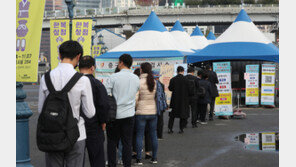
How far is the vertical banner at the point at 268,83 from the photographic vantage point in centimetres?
1922

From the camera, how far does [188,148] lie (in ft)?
31.1

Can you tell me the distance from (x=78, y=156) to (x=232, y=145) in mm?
6138

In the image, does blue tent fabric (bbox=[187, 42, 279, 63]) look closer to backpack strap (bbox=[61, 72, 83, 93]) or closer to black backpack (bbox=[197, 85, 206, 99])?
black backpack (bbox=[197, 85, 206, 99])

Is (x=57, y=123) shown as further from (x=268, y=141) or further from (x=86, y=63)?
(x=268, y=141)

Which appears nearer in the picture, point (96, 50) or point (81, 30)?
point (81, 30)

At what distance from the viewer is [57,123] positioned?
4.01m

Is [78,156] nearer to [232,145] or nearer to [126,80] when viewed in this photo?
[126,80]

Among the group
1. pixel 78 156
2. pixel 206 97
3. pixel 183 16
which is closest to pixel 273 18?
pixel 183 16

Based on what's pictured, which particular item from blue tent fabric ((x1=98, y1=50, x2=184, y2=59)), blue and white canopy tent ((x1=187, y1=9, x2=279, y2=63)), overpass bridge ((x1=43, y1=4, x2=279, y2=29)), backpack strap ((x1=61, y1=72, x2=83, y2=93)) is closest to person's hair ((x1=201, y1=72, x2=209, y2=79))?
blue tent fabric ((x1=98, y1=50, x2=184, y2=59))

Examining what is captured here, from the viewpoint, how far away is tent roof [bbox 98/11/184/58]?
14.7m

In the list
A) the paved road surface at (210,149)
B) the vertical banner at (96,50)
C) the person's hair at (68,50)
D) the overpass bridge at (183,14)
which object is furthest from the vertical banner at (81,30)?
the overpass bridge at (183,14)

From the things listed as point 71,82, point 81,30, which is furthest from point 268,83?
point 71,82

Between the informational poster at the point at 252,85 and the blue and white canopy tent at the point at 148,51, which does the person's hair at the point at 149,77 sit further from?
the informational poster at the point at 252,85

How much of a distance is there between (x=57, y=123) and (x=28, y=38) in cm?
230
